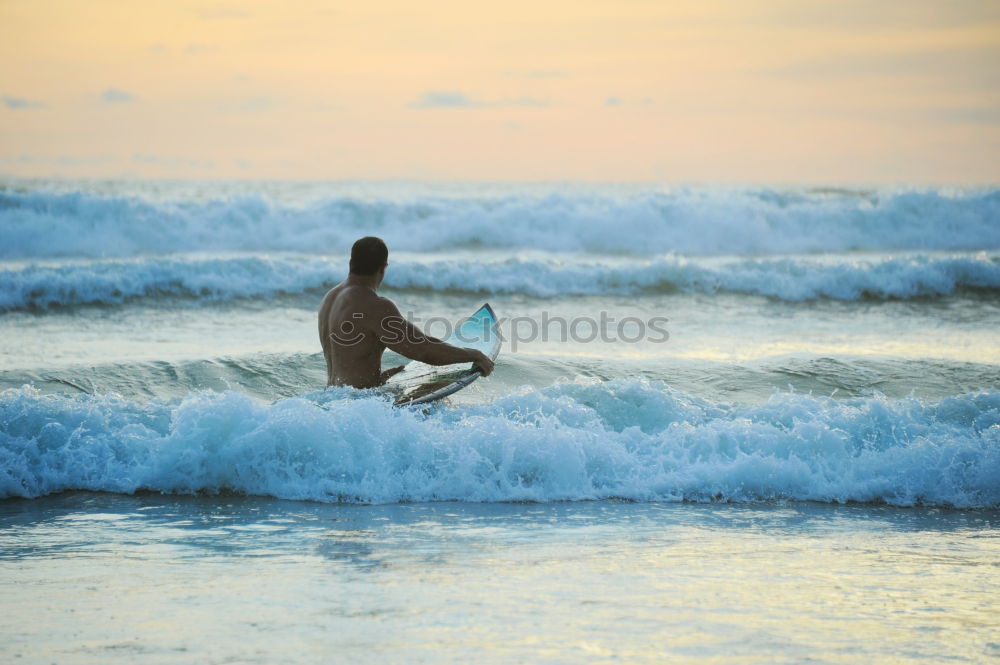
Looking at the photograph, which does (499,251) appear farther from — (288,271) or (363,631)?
(363,631)

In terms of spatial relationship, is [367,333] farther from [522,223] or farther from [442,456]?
[522,223]

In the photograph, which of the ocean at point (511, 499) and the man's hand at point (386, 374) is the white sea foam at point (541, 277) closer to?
the ocean at point (511, 499)

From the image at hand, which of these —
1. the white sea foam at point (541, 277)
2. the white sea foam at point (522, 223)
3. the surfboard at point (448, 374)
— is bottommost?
the surfboard at point (448, 374)

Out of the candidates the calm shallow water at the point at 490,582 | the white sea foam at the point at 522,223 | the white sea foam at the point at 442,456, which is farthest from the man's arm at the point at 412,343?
the white sea foam at the point at 522,223

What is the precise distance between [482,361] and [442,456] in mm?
736

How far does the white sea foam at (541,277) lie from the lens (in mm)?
13727

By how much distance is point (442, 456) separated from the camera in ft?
18.4

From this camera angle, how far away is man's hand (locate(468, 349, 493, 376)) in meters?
5.97

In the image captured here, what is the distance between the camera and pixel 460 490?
5438 millimetres

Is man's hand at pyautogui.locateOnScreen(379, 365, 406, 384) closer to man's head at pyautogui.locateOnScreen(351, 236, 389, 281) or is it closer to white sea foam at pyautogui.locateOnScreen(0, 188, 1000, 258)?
man's head at pyautogui.locateOnScreen(351, 236, 389, 281)

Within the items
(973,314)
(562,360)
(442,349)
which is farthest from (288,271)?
(973,314)

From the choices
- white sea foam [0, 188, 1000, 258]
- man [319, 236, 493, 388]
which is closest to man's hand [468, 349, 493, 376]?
man [319, 236, 493, 388]

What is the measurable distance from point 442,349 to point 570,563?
212cm

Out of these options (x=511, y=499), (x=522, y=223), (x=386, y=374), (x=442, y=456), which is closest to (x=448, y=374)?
(x=386, y=374)
